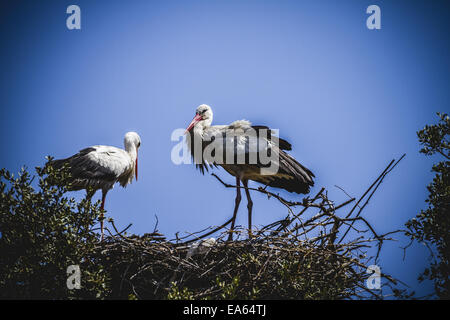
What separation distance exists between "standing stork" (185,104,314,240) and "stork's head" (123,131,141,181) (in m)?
1.41

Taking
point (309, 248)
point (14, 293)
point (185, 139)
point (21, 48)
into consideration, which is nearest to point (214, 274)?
point (309, 248)

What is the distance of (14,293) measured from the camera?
3.31 meters

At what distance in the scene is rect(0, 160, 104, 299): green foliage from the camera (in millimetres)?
3328

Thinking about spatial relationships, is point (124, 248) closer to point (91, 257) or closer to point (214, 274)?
point (91, 257)

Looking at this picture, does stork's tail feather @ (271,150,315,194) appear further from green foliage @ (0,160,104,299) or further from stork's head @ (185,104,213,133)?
green foliage @ (0,160,104,299)

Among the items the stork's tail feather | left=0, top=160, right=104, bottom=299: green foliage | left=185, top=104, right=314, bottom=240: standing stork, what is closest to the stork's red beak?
left=185, top=104, right=314, bottom=240: standing stork

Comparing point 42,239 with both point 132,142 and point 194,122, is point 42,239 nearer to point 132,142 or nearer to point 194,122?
point 194,122

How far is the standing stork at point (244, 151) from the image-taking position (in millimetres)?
5043

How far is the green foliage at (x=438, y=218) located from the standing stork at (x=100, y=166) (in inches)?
148

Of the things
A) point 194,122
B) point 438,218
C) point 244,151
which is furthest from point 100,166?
point 438,218

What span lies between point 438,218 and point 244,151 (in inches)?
88.0
